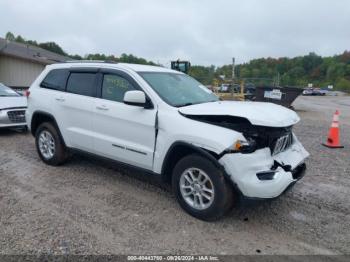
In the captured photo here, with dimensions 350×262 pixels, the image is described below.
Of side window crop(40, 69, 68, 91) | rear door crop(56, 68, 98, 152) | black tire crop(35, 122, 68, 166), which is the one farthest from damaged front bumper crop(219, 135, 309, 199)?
side window crop(40, 69, 68, 91)

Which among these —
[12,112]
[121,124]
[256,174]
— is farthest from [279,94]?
[256,174]

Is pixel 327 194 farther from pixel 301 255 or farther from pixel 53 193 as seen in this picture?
pixel 53 193

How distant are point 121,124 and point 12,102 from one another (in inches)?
219

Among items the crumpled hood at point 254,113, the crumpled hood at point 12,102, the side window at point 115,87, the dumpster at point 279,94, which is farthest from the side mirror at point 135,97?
the dumpster at point 279,94

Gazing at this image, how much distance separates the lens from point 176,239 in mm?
3248

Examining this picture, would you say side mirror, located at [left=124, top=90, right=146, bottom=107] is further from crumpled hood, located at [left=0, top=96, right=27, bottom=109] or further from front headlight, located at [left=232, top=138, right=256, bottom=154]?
crumpled hood, located at [left=0, top=96, right=27, bottom=109]

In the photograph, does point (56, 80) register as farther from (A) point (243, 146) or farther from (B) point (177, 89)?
(A) point (243, 146)

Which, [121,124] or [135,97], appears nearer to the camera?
[135,97]

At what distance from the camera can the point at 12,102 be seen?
8383 mm

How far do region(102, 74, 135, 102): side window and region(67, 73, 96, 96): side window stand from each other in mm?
245

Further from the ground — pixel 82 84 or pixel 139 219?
pixel 82 84

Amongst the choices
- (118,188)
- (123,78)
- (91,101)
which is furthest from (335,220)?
(91,101)

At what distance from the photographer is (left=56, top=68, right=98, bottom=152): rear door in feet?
15.5

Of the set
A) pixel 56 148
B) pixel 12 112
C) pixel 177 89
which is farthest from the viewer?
pixel 12 112
